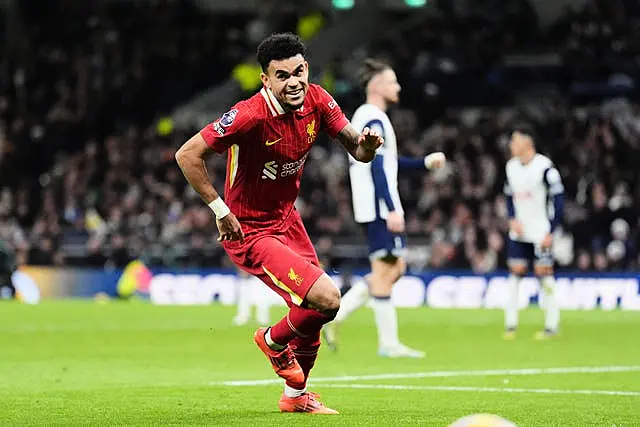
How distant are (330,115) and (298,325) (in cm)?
133

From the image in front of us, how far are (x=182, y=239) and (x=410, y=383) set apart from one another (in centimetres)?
1864

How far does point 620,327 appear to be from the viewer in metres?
18.0

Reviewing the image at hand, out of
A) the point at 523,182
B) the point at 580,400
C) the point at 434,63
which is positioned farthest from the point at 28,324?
the point at 434,63

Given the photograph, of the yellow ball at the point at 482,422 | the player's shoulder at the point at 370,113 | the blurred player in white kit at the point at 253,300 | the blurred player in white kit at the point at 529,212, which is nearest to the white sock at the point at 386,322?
the player's shoulder at the point at 370,113

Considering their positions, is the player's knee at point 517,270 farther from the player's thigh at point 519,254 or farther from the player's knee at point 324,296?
the player's knee at point 324,296

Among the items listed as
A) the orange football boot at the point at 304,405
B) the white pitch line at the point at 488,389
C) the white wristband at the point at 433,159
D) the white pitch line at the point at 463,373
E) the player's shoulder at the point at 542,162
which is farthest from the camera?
the player's shoulder at the point at 542,162

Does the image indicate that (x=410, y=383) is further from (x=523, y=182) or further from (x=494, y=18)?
(x=494, y=18)

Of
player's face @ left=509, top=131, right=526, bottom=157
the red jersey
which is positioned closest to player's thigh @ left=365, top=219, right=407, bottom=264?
player's face @ left=509, top=131, right=526, bottom=157

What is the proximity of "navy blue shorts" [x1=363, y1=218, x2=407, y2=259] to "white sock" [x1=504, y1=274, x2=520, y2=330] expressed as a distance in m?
3.22

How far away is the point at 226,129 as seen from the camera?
8148 mm

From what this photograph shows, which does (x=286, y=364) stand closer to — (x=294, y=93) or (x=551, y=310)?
(x=294, y=93)

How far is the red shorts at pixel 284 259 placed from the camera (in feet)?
27.0

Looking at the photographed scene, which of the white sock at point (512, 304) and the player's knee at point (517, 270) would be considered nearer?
the white sock at point (512, 304)

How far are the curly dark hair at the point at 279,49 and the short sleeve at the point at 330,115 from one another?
0.39 meters
